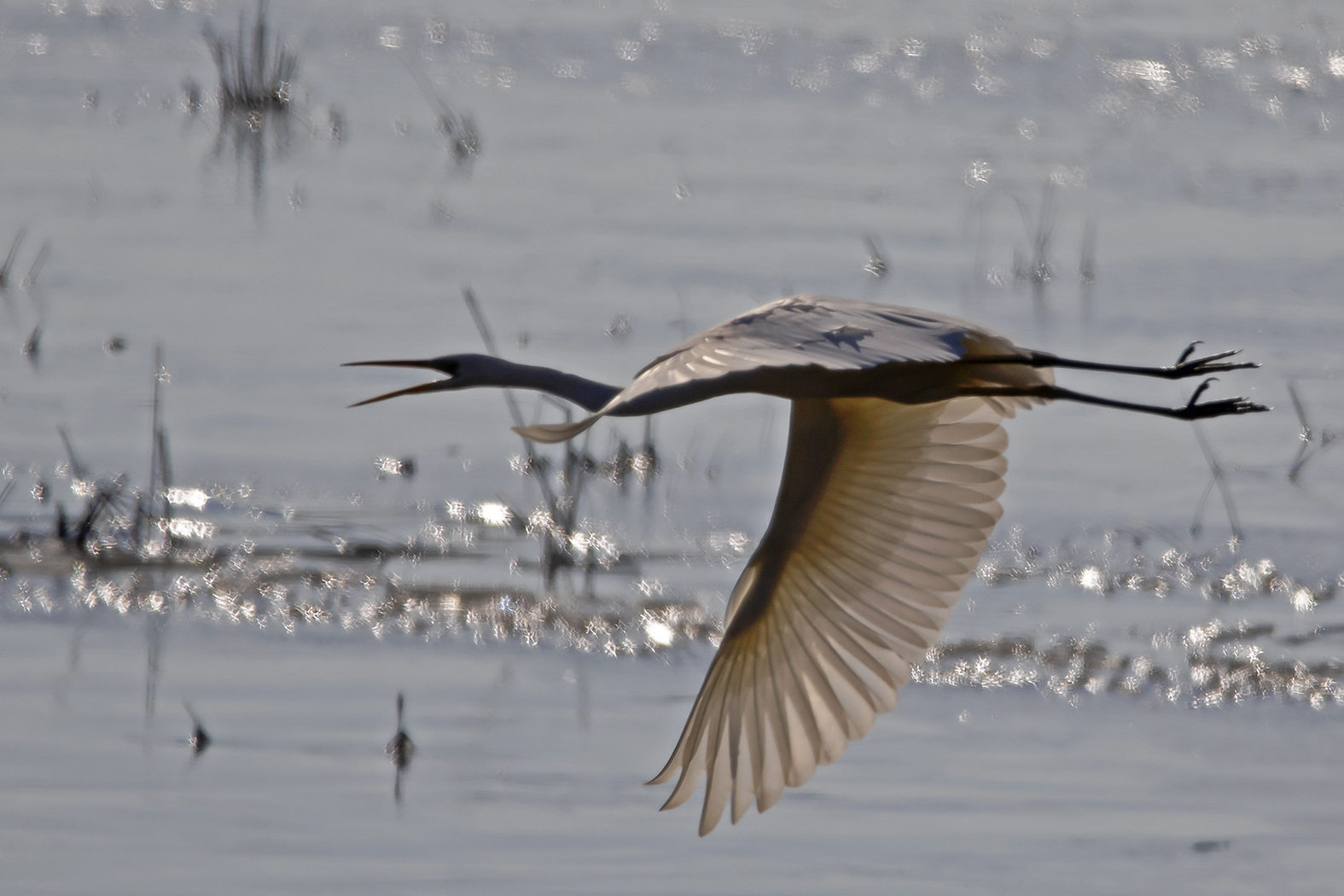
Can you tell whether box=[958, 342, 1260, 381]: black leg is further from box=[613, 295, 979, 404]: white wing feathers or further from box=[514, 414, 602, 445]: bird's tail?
box=[514, 414, 602, 445]: bird's tail

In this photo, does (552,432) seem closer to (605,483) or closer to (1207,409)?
(1207,409)

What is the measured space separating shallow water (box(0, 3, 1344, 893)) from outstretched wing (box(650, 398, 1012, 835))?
14.9 inches

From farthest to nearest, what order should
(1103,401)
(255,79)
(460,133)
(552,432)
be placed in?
(255,79), (460,133), (1103,401), (552,432)

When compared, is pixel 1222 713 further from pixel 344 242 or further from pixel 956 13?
Result: pixel 956 13

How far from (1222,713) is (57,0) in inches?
498

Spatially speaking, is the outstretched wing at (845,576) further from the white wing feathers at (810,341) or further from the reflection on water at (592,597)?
the reflection on water at (592,597)

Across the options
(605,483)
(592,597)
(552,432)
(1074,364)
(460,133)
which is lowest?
(592,597)

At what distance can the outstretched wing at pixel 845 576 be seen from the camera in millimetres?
4117

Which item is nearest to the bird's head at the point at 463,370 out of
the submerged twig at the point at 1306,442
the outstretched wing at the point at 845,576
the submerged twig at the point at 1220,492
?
the outstretched wing at the point at 845,576

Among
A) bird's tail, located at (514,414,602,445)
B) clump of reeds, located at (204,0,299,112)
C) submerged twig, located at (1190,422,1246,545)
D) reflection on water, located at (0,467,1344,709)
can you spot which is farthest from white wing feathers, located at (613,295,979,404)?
clump of reeds, located at (204,0,299,112)

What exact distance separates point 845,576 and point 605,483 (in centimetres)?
234

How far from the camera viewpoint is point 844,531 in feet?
15.0

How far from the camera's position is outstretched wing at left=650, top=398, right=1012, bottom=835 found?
13.5ft

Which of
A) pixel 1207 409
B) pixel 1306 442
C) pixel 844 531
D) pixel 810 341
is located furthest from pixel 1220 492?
pixel 810 341
